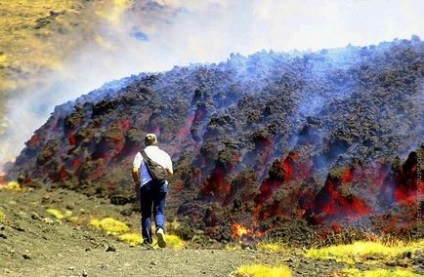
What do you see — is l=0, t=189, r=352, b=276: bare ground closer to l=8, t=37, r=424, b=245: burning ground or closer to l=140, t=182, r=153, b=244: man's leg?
l=140, t=182, r=153, b=244: man's leg

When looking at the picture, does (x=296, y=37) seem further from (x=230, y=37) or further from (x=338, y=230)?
(x=338, y=230)

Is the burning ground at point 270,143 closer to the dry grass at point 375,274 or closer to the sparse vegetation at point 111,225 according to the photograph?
the sparse vegetation at point 111,225

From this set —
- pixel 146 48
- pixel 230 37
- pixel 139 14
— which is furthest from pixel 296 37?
pixel 139 14

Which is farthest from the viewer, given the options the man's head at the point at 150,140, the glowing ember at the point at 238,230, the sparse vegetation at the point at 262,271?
the glowing ember at the point at 238,230

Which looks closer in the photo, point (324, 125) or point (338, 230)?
point (338, 230)

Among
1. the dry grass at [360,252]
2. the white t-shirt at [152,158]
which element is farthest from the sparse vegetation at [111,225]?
the white t-shirt at [152,158]

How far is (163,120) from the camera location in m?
30.6

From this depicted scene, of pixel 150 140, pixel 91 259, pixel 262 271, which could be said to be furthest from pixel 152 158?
pixel 262 271

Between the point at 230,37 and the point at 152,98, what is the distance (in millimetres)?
48196

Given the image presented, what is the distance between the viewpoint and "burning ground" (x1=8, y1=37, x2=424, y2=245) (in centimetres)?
1884

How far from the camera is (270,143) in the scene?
24172mm

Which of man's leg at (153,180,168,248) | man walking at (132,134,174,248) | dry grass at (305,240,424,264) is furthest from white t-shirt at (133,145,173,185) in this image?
dry grass at (305,240,424,264)

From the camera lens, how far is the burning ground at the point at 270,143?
18.8 metres

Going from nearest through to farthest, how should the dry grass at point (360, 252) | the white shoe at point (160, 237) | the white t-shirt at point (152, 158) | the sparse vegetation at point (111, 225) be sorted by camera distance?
the white shoe at point (160, 237), the white t-shirt at point (152, 158), the dry grass at point (360, 252), the sparse vegetation at point (111, 225)
